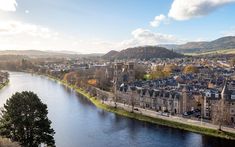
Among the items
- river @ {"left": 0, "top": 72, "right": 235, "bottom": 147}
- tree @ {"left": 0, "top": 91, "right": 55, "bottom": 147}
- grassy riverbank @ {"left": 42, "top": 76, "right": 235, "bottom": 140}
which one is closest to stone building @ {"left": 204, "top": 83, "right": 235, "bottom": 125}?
grassy riverbank @ {"left": 42, "top": 76, "right": 235, "bottom": 140}

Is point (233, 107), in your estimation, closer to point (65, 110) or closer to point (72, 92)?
point (65, 110)

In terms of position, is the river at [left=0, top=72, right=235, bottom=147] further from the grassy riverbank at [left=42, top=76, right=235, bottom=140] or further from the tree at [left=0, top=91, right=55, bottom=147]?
the tree at [left=0, top=91, right=55, bottom=147]

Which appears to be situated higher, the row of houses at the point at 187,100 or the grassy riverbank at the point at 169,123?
the row of houses at the point at 187,100

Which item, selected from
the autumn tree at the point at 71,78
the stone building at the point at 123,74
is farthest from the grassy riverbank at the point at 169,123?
the autumn tree at the point at 71,78

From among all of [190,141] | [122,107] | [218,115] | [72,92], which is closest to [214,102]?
[218,115]

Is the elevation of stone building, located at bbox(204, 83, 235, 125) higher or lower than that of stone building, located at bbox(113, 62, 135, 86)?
lower

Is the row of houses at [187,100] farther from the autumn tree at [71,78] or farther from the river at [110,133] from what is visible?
the autumn tree at [71,78]

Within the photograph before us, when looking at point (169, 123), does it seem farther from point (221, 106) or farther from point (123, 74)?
point (123, 74)

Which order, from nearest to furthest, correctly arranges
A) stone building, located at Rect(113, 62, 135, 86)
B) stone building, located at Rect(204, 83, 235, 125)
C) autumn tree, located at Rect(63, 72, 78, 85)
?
stone building, located at Rect(204, 83, 235, 125) < stone building, located at Rect(113, 62, 135, 86) < autumn tree, located at Rect(63, 72, 78, 85)

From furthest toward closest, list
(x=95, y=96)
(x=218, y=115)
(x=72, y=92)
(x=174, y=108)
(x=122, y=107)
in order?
(x=72, y=92), (x=95, y=96), (x=122, y=107), (x=174, y=108), (x=218, y=115)
